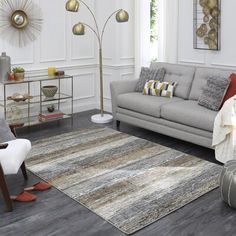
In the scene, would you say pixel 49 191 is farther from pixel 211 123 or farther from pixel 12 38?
pixel 12 38

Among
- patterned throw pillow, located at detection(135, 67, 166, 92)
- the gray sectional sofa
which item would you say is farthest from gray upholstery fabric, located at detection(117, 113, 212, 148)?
patterned throw pillow, located at detection(135, 67, 166, 92)

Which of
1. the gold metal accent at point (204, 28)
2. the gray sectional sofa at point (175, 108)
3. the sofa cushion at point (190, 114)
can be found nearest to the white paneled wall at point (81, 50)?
the gray sectional sofa at point (175, 108)

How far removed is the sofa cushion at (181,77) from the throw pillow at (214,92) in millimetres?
498

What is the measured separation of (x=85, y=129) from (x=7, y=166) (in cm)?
224

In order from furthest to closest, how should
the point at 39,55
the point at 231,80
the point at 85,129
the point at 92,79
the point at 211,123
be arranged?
the point at 92,79 → the point at 39,55 → the point at 85,129 → the point at 231,80 → the point at 211,123

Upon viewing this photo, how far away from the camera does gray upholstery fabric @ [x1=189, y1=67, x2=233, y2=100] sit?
14.5 feet

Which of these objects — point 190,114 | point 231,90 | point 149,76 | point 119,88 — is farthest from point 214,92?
point 119,88

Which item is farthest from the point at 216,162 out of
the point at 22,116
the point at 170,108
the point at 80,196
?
the point at 22,116

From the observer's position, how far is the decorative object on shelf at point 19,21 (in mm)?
4934

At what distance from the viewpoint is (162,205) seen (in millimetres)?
2885

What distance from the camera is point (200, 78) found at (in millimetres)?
4566

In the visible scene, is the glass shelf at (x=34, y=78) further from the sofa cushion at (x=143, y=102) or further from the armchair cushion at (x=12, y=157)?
the armchair cushion at (x=12, y=157)

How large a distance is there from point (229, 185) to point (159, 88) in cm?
223

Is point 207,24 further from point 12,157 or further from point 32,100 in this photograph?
point 12,157
